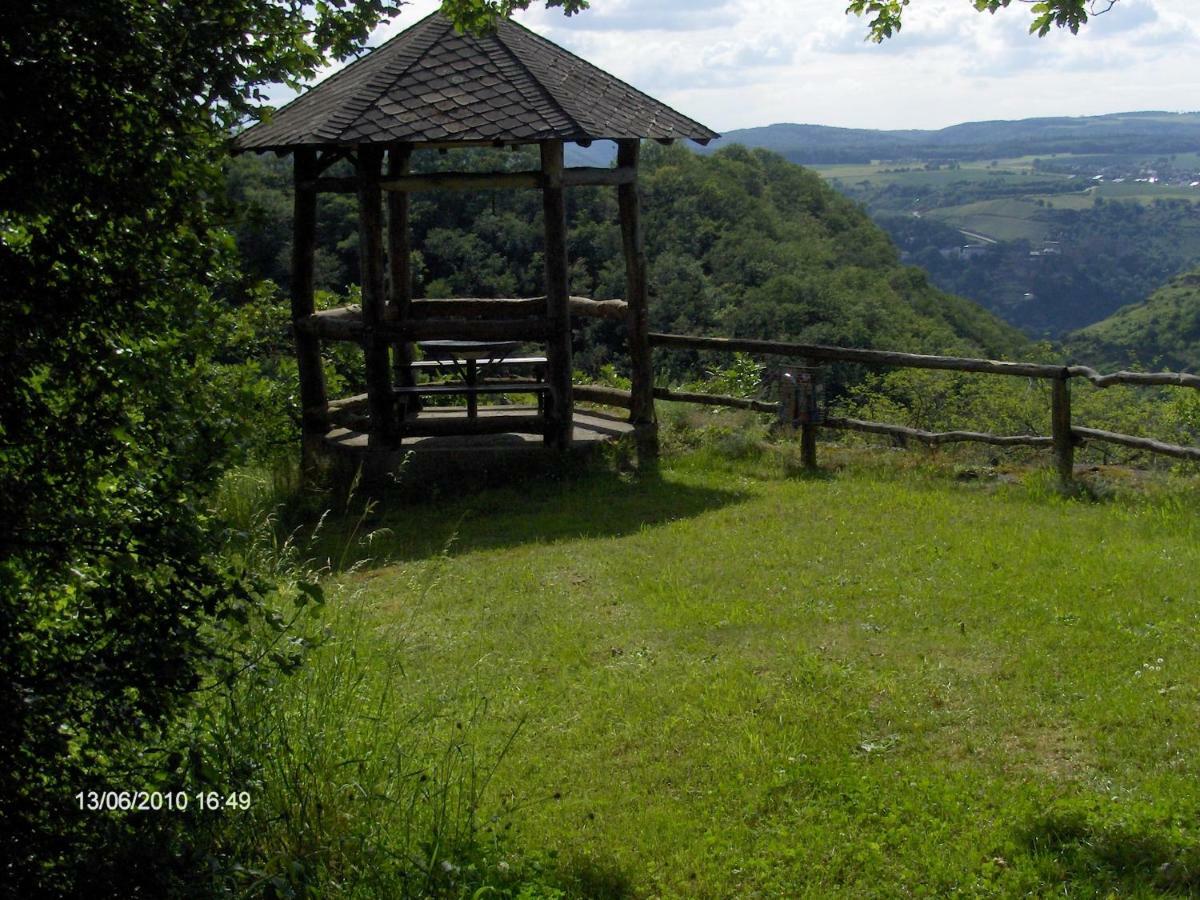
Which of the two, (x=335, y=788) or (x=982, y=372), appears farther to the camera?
(x=982, y=372)

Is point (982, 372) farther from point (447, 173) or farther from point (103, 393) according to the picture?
point (103, 393)

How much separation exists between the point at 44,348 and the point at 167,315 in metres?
0.35

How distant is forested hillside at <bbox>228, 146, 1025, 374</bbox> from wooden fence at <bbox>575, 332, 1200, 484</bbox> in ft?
34.4

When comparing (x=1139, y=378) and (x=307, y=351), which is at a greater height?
(x=307, y=351)

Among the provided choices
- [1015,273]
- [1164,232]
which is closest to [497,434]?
[1015,273]

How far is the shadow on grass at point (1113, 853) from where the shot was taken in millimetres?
3910

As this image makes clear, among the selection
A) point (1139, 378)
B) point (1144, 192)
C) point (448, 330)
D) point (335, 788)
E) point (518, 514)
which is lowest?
point (518, 514)

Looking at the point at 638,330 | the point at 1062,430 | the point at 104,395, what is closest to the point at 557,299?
the point at 638,330

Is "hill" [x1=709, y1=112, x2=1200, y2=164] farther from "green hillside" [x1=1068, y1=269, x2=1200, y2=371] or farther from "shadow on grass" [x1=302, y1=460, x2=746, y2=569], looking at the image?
"shadow on grass" [x1=302, y1=460, x2=746, y2=569]

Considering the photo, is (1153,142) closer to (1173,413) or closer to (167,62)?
(1173,413)

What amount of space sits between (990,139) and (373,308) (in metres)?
177

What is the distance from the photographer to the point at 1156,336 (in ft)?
138
